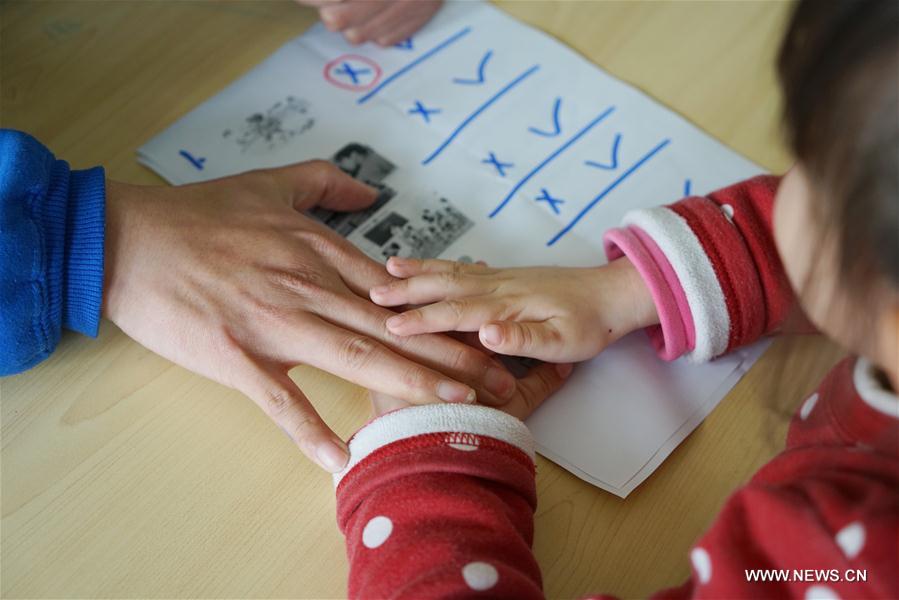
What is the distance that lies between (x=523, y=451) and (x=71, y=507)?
0.29 metres

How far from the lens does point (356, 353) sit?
Result: 0.58 metres

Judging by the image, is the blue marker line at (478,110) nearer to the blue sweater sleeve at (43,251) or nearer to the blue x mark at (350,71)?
the blue x mark at (350,71)

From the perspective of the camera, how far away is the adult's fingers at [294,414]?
539mm

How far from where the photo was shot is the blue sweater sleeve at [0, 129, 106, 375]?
546mm

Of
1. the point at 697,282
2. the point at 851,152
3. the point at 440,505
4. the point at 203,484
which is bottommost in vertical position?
the point at 203,484

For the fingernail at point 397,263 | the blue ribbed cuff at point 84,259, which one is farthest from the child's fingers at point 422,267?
the blue ribbed cuff at point 84,259

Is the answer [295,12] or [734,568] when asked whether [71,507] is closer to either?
[734,568]

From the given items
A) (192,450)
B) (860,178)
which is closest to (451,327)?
(192,450)

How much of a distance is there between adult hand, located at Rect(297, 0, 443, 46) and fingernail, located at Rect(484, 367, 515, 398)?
1.29ft

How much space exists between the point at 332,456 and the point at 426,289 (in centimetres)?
14

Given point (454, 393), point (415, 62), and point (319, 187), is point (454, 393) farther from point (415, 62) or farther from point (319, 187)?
point (415, 62)

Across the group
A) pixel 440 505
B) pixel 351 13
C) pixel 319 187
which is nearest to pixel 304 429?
pixel 440 505

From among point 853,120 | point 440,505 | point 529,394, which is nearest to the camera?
point 853,120

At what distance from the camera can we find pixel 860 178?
34 cm
